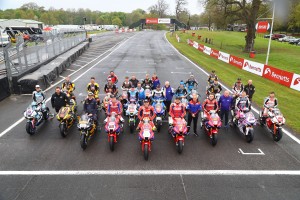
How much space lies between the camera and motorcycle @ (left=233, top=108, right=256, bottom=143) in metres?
10.8

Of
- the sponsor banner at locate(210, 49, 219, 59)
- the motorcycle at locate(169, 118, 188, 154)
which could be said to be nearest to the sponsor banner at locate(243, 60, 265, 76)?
the sponsor banner at locate(210, 49, 219, 59)

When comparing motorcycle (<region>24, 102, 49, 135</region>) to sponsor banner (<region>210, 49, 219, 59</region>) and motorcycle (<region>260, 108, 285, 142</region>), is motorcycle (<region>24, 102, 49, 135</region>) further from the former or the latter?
sponsor banner (<region>210, 49, 219, 59</region>)

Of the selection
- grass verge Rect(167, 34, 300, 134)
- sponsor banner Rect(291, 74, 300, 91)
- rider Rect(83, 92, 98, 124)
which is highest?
rider Rect(83, 92, 98, 124)

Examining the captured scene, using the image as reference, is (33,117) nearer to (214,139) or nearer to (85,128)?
(85,128)

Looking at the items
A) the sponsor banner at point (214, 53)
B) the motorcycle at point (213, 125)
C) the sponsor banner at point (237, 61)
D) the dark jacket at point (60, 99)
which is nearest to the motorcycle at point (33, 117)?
the dark jacket at point (60, 99)

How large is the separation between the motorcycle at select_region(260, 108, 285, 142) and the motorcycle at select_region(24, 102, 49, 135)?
34.7 feet

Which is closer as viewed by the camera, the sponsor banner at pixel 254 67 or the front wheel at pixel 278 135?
the front wheel at pixel 278 135

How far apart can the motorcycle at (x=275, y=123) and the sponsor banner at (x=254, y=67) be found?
14.9 m

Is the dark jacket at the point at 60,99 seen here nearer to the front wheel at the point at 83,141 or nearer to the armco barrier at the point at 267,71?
the front wheel at the point at 83,141

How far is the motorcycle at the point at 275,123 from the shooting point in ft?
35.7
